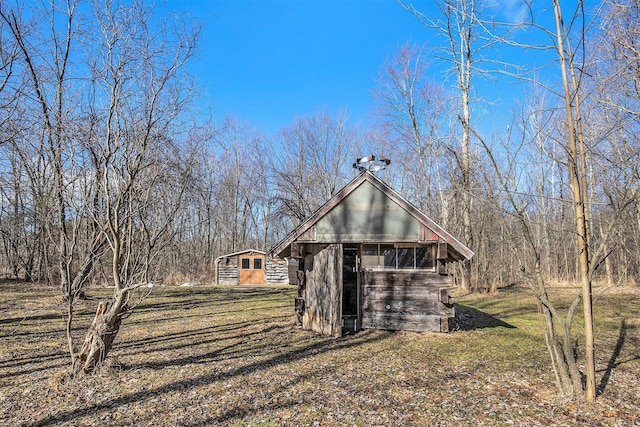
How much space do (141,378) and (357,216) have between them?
6.27 metres

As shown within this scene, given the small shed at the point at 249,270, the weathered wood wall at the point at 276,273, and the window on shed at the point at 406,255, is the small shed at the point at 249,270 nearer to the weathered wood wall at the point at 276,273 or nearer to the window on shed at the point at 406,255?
the weathered wood wall at the point at 276,273

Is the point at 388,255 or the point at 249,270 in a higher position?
the point at 388,255

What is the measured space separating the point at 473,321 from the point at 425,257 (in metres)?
3.28

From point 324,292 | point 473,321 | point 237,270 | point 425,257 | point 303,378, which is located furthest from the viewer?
point 237,270

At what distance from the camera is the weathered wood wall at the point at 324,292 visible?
9875 mm

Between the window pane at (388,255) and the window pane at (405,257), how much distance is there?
0.16m

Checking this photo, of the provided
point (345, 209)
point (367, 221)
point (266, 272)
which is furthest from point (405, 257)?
point (266, 272)

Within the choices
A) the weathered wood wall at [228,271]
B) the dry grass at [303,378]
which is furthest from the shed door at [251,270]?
the dry grass at [303,378]

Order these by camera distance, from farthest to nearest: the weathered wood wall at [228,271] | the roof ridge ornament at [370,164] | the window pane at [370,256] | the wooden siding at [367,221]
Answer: the weathered wood wall at [228,271] → the roof ridge ornament at [370,164] → the window pane at [370,256] → the wooden siding at [367,221]

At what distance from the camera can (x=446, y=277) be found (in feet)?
33.1

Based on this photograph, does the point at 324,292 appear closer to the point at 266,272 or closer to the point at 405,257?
the point at 405,257

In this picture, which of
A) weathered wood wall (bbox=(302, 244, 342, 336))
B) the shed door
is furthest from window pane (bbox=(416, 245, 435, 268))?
the shed door

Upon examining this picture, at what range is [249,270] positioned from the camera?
96.3 ft

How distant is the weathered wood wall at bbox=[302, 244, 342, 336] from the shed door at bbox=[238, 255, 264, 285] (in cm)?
1912
